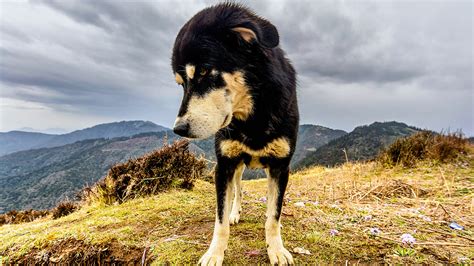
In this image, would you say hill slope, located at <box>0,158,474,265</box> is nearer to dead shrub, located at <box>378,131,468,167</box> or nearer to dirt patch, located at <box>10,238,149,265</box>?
dirt patch, located at <box>10,238,149,265</box>

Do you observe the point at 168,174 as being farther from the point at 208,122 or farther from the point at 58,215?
the point at 208,122

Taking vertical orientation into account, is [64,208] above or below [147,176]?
below

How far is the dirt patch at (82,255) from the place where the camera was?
356 centimetres

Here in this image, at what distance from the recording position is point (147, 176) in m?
6.37

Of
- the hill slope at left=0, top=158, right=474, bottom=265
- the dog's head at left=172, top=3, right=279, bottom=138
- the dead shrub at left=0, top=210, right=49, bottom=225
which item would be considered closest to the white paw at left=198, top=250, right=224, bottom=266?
the hill slope at left=0, top=158, right=474, bottom=265

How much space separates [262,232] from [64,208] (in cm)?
573

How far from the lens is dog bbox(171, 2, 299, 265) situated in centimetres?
280

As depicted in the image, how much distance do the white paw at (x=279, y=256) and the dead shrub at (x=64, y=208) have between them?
5.87 metres

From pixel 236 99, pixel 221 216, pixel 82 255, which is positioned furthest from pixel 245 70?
pixel 82 255

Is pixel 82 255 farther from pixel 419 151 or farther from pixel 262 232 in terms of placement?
pixel 419 151

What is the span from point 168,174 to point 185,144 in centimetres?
118

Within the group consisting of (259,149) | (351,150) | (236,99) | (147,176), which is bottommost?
(147,176)

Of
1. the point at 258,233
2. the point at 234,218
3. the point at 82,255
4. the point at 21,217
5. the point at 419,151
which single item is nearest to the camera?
the point at 82,255

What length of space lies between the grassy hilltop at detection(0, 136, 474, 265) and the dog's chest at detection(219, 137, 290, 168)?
114 cm
